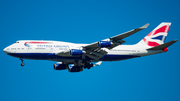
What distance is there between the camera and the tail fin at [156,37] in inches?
1799

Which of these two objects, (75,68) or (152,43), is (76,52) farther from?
(152,43)

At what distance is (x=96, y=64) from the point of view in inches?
1857

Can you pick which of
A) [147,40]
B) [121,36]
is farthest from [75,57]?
[147,40]

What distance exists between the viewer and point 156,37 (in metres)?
46.2

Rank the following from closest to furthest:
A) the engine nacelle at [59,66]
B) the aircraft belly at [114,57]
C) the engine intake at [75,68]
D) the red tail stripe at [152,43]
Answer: the aircraft belly at [114,57] < the red tail stripe at [152,43] < the engine intake at [75,68] < the engine nacelle at [59,66]

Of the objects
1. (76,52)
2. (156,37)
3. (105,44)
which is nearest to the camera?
(105,44)

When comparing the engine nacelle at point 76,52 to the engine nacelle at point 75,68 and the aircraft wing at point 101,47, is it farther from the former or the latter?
the engine nacelle at point 75,68

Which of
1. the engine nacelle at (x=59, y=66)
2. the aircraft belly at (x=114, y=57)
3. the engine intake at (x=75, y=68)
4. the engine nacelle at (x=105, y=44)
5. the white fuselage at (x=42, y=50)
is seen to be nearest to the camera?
the engine nacelle at (x=105, y=44)

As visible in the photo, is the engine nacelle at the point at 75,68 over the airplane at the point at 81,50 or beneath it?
beneath

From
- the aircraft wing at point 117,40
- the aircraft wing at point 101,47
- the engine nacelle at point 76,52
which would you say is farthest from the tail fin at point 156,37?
the engine nacelle at point 76,52

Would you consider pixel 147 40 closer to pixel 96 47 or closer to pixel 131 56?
pixel 131 56

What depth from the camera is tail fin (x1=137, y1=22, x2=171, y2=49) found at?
1799 inches

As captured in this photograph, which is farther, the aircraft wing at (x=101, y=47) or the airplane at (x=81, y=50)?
the airplane at (x=81, y=50)

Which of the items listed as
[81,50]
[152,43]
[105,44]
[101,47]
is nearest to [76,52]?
[81,50]
